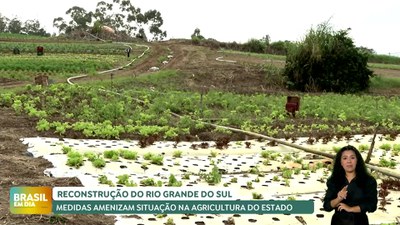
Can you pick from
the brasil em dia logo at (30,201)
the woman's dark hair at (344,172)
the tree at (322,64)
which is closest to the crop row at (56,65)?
the tree at (322,64)

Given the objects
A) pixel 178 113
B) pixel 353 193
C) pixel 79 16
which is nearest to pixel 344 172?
pixel 353 193

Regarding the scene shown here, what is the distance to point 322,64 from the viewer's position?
20125 mm

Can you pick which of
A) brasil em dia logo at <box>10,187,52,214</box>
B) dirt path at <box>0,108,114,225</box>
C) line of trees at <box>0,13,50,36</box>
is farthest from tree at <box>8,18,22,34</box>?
brasil em dia logo at <box>10,187,52,214</box>

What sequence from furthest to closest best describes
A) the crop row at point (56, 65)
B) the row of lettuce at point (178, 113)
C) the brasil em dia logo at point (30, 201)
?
the crop row at point (56, 65), the row of lettuce at point (178, 113), the brasil em dia logo at point (30, 201)

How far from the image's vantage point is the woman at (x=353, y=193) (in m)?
3.66

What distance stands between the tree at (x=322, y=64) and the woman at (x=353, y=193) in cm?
1662

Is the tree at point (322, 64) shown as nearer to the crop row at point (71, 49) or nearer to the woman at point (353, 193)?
the crop row at point (71, 49)

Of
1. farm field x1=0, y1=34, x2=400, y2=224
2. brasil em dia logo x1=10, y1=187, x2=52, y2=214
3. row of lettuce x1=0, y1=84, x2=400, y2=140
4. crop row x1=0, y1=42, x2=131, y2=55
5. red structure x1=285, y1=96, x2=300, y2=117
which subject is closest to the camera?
brasil em dia logo x1=10, y1=187, x2=52, y2=214

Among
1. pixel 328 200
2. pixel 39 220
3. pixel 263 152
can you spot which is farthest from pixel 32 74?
pixel 328 200

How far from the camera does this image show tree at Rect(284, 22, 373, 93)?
20062 mm

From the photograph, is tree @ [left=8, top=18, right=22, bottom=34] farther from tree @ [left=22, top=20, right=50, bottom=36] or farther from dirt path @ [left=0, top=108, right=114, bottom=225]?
dirt path @ [left=0, top=108, right=114, bottom=225]

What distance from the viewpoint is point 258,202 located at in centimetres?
462

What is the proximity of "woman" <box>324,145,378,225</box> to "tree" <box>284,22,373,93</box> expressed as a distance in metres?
16.6

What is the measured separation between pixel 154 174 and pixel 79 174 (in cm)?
99
